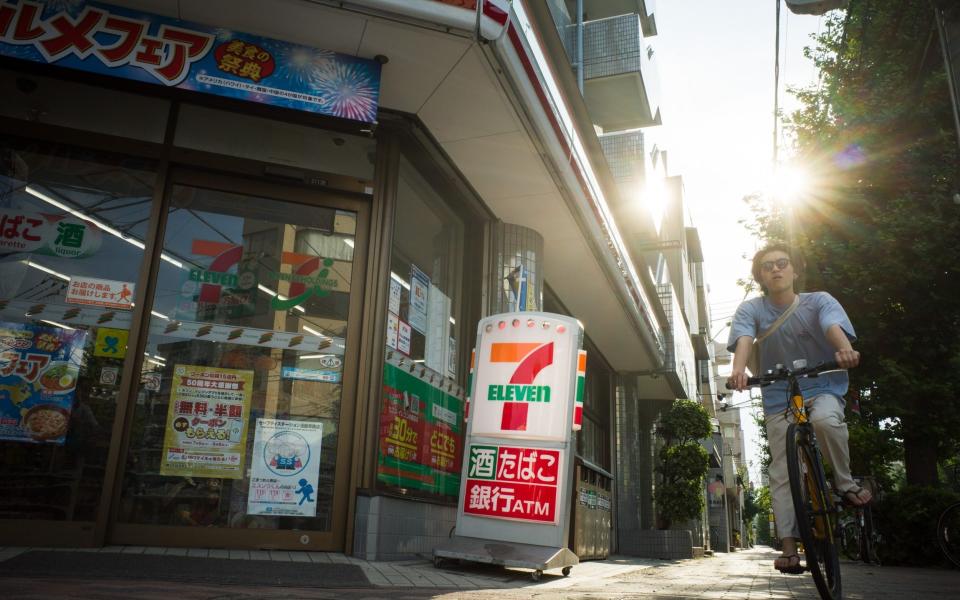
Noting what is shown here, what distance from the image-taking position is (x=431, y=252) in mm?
7184

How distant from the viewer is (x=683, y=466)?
14.7 m

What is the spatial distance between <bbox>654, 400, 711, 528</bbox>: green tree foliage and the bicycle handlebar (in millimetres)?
11663

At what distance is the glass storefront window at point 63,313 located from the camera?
4754 millimetres

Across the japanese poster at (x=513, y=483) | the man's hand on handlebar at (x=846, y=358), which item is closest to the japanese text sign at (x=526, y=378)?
the japanese poster at (x=513, y=483)

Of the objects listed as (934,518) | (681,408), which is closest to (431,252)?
(934,518)

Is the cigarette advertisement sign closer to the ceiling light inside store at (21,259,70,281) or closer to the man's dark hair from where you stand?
the ceiling light inside store at (21,259,70,281)

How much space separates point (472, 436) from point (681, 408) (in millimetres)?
11434

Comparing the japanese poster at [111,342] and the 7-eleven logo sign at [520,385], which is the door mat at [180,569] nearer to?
the japanese poster at [111,342]

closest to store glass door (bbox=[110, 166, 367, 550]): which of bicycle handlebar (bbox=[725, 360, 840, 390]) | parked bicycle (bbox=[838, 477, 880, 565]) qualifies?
bicycle handlebar (bbox=[725, 360, 840, 390])

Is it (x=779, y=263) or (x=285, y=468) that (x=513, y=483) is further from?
(x=779, y=263)

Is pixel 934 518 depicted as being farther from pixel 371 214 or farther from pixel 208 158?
pixel 208 158

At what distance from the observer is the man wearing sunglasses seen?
3.32 metres

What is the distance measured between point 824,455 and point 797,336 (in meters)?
0.63

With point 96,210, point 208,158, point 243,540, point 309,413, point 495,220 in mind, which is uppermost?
point 495,220
